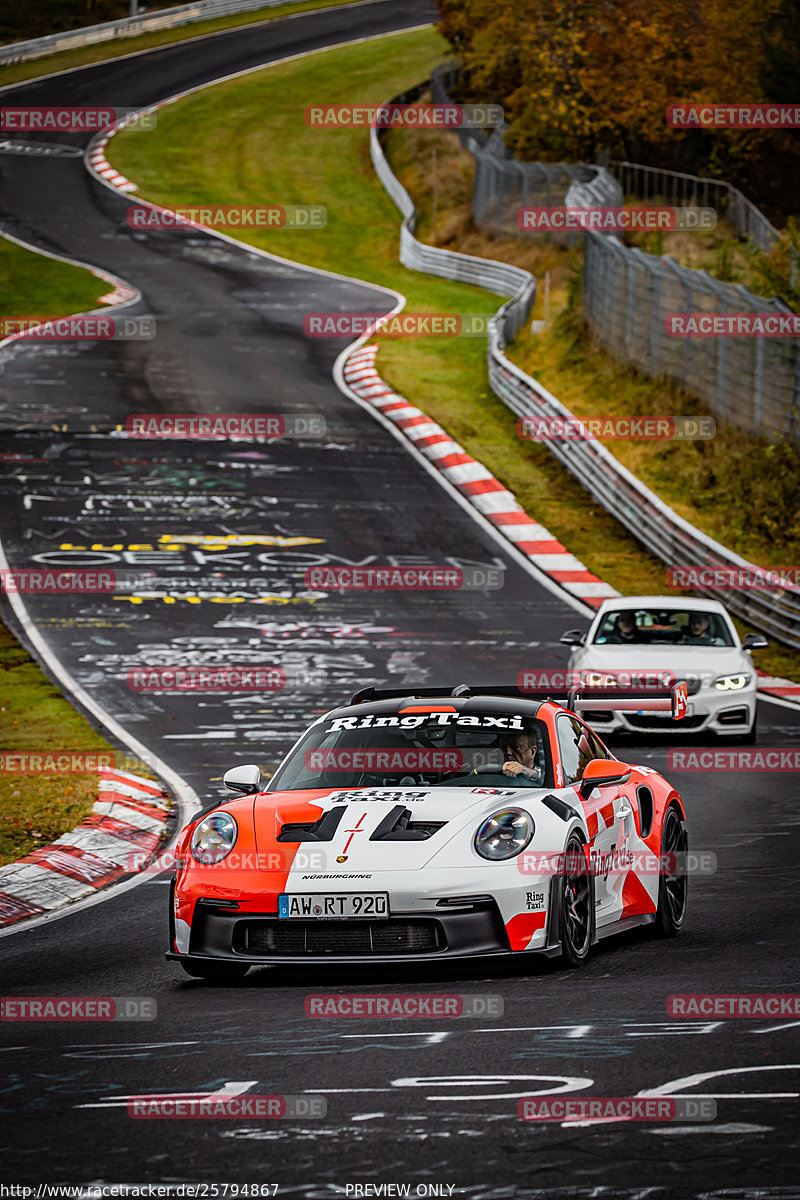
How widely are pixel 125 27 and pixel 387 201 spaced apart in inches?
1154

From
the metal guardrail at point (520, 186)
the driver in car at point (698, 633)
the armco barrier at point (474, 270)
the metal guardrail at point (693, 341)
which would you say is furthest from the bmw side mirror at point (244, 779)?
the metal guardrail at point (520, 186)

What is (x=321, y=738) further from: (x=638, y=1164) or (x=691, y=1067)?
(x=638, y=1164)

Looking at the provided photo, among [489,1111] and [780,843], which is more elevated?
[489,1111]

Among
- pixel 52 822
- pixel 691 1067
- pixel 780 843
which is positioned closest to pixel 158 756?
pixel 52 822

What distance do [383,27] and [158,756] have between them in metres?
76.8

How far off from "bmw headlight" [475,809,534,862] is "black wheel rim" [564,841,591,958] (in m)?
0.22

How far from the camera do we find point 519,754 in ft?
29.5

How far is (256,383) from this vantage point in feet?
118

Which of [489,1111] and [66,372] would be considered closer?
[489,1111]

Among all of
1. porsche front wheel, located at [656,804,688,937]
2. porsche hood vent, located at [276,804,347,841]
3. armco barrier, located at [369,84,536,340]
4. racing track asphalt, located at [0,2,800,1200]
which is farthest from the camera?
armco barrier, located at [369,84,536,340]

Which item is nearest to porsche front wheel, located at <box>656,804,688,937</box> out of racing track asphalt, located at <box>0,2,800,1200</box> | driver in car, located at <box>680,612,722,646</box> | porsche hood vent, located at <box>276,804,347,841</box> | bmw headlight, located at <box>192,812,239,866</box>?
racing track asphalt, located at <box>0,2,800,1200</box>

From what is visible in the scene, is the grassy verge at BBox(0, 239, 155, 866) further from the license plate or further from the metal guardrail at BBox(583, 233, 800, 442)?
the metal guardrail at BBox(583, 233, 800, 442)

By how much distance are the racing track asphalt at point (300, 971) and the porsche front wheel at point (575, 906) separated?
147 millimetres

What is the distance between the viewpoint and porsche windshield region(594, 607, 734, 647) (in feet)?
58.5
